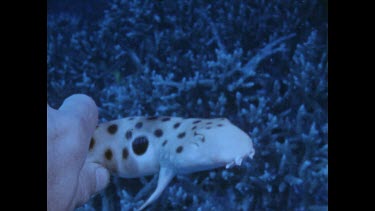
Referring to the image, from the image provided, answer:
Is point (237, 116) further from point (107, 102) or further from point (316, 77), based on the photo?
point (107, 102)

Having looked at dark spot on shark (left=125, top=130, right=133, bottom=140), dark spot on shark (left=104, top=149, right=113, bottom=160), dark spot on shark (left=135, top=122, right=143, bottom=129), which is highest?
dark spot on shark (left=135, top=122, right=143, bottom=129)

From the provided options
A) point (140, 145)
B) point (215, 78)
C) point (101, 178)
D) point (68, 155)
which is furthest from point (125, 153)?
point (215, 78)

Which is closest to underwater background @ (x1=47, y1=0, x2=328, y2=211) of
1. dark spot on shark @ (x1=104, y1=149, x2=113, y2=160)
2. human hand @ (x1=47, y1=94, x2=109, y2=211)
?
dark spot on shark @ (x1=104, y1=149, x2=113, y2=160)

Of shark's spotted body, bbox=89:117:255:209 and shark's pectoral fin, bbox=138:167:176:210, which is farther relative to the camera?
shark's pectoral fin, bbox=138:167:176:210

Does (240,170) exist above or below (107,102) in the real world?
below

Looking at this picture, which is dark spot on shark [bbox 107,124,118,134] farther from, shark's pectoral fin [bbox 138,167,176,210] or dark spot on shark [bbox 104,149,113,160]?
shark's pectoral fin [bbox 138,167,176,210]
